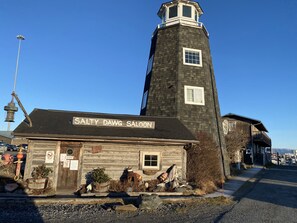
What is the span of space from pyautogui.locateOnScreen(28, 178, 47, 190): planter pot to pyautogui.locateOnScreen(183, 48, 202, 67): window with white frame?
1434 cm

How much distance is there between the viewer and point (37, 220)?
25.9 feet

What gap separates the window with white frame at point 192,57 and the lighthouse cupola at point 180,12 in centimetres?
292

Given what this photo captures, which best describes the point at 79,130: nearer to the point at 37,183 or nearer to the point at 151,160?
the point at 37,183

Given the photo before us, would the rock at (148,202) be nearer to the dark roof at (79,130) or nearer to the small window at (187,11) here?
the dark roof at (79,130)

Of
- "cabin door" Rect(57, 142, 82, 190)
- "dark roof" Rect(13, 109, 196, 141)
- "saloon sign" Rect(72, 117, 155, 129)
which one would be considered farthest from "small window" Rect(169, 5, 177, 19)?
"cabin door" Rect(57, 142, 82, 190)

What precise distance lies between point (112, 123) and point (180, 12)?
1380 centimetres

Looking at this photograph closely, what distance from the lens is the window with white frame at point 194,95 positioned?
66.0ft

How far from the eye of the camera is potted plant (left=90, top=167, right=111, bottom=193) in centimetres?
1230

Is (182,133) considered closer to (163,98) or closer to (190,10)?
(163,98)

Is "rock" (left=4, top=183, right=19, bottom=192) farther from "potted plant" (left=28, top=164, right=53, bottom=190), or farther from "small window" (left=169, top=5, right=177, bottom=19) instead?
"small window" (left=169, top=5, right=177, bottom=19)

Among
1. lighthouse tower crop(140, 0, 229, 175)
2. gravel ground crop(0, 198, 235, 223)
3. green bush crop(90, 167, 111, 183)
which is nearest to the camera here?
gravel ground crop(0, 198, 235, 223)

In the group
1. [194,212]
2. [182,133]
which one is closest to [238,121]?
[182,133]

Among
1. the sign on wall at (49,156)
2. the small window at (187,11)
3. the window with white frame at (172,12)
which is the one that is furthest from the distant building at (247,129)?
the sign on wall at (49,156)

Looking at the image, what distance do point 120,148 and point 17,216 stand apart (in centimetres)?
634
